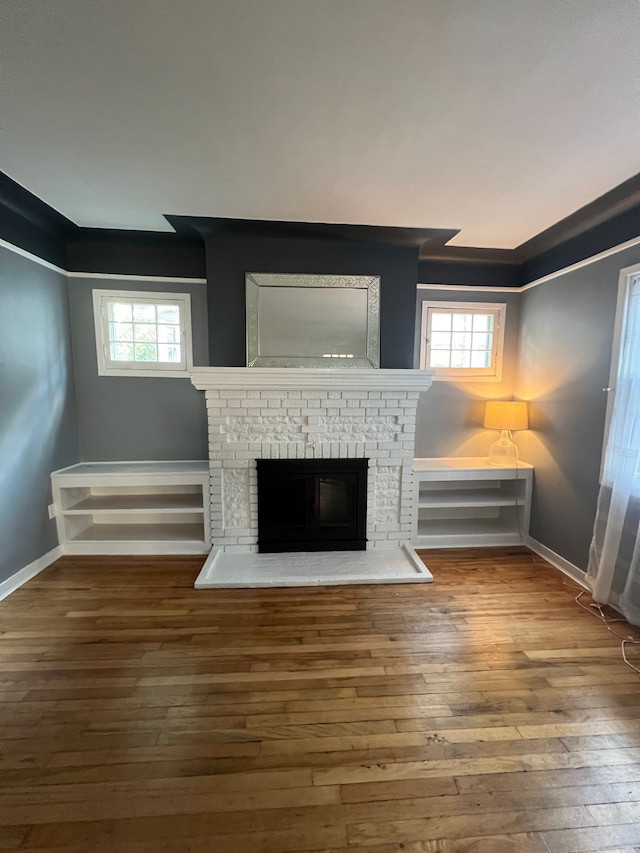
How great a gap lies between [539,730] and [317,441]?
81.9 inches

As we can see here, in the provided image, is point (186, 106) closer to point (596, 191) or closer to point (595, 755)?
point (596, 191)

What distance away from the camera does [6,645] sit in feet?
6.24

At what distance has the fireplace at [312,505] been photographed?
2.86 meters

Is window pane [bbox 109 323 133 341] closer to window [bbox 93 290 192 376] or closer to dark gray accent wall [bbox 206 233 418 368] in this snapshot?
window [bbox 93 290 192 376]

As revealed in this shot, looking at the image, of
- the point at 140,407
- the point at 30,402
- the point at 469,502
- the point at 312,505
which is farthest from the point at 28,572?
the point at 469,502

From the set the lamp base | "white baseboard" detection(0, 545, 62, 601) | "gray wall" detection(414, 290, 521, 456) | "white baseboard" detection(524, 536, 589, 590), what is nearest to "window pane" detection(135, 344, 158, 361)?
"white baseboard" detection(0, 545, 62, 601)

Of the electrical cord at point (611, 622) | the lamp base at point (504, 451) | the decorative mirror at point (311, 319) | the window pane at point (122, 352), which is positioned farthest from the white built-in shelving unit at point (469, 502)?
the window pane at point (122, 352)

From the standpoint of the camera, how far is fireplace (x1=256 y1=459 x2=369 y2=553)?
286cm

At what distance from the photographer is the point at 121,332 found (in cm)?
320

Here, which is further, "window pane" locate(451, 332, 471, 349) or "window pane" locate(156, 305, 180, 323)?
"window pane" locate(451, 332, 471, 349)

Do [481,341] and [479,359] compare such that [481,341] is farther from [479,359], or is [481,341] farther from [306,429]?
[306,429]

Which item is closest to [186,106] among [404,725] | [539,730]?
[404,725]

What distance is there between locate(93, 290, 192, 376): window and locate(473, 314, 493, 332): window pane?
112 inches

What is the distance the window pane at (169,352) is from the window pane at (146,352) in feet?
0.15
